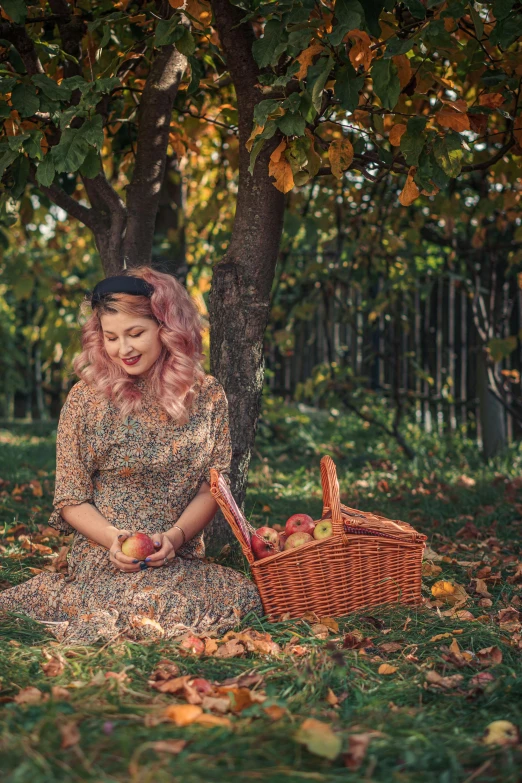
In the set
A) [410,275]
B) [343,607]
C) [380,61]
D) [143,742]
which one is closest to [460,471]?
[410,275]

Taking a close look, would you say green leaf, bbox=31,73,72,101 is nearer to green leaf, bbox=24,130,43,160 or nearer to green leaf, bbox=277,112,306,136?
green leaf, bbox=24,130,43,160

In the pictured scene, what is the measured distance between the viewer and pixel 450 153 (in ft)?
9.35

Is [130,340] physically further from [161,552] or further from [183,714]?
[183,714]

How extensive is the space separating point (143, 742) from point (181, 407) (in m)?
1.30

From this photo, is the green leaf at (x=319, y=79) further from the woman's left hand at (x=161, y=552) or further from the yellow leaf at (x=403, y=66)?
the woman's left hand at (x=161, y=552)

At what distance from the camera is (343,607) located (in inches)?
111

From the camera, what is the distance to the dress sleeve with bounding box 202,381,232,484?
2961 mm

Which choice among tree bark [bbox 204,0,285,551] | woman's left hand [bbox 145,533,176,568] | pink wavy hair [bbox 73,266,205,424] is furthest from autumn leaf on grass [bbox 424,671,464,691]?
tree bark [bbox 204,0,285,551]

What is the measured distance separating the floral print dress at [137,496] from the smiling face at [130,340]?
98 mm

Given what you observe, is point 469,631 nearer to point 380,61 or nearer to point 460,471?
point 380,61

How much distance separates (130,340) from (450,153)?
1256 millimetres

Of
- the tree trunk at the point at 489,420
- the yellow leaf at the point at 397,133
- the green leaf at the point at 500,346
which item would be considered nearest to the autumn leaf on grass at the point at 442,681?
the yellow leaf at the point at 397,133

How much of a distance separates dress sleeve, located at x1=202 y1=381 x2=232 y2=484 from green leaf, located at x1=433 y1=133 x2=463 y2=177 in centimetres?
111

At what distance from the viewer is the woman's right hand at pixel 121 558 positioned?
263cm
